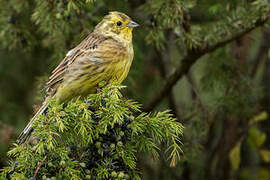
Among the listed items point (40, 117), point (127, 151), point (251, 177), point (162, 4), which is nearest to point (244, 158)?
point (251, 177)

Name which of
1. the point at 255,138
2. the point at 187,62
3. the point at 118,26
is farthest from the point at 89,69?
the point at 255,138

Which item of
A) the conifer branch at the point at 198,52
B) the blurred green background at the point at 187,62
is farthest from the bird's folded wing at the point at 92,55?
the conifer branch at the point at 198,52

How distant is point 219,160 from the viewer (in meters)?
3.69

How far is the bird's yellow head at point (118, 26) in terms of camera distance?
279cm

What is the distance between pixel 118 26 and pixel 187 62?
0.56 metres

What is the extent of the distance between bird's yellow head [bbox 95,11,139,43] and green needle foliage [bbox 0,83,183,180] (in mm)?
924

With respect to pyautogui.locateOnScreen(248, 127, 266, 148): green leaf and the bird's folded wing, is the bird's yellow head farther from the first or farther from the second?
pyautogui.locateOnScreen(248, 127, 266, 148): green leaf

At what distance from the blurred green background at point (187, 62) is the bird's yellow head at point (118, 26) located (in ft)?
0.59

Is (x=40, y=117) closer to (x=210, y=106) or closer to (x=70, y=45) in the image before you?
(x=70, y=45)

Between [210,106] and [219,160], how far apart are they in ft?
2.23

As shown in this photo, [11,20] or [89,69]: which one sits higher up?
[11,20]

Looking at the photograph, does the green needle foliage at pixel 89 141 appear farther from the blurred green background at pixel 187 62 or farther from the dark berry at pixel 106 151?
the blurred green background at pixel 187 62

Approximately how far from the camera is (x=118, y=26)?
280 cm

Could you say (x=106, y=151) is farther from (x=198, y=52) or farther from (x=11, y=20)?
(x=11, y=20)
